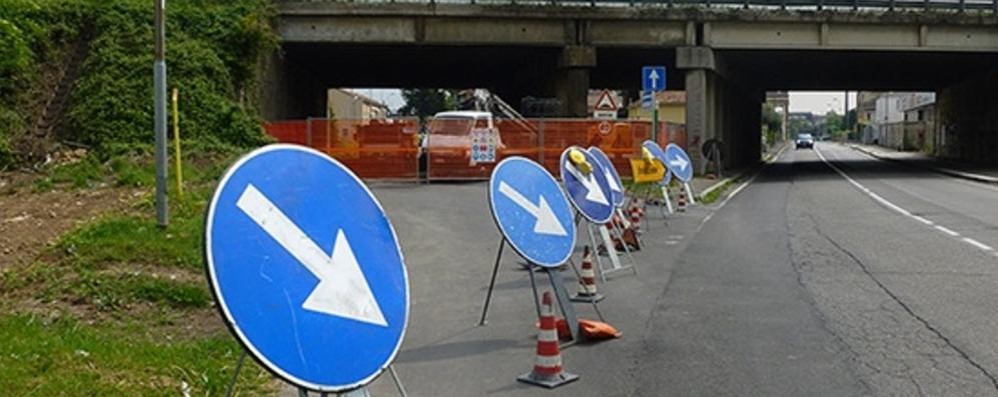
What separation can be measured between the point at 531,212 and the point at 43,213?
801 centimetres

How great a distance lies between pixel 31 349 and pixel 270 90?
79.5 ft

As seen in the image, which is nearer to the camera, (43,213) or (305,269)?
(305,269)

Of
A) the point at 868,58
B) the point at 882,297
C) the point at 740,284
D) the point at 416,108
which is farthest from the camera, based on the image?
the point at 416,108

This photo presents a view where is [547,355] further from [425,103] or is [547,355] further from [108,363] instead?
[425,103]

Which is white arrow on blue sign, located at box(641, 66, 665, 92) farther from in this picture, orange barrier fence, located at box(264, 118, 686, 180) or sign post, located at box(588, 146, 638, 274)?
sign post, located at box(588, 146, 638, 274)

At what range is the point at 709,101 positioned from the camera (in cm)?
3538

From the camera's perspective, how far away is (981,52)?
3512 cm

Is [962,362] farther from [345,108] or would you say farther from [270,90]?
[345,108]

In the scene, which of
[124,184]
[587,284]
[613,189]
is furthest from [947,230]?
[124,184]

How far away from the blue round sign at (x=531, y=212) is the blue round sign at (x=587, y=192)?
176 centimetres

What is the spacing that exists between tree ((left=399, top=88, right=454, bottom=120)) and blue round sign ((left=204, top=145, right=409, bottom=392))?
98.3 m

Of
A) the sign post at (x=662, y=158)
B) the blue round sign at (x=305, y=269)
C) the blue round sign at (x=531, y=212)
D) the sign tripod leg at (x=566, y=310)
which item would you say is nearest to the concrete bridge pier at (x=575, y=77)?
the sign post at (x=662, y=158)

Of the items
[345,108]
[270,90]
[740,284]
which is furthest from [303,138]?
[345,108]

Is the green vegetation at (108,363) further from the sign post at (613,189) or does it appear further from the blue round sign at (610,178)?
the blue round sign at (610,178)
